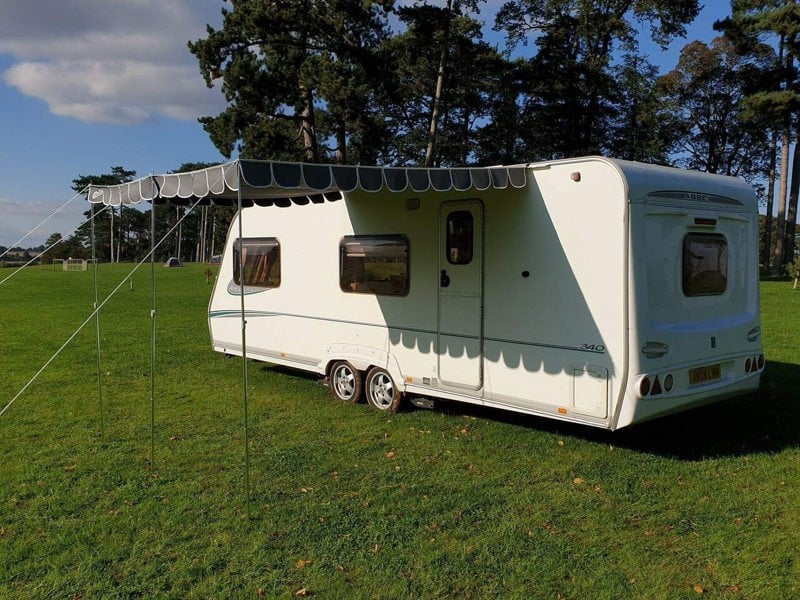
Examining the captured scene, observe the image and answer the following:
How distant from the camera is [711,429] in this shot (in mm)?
6359

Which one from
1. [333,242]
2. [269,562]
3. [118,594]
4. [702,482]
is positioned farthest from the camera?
[333,242]

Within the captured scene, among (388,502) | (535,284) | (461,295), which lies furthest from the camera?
(461,295)

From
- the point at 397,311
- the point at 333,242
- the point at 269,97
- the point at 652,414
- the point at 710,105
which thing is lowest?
the point at 652,414

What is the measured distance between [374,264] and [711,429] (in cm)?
385

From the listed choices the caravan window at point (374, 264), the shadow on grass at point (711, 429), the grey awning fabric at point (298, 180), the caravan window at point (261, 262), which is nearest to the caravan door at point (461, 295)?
the caravan window at point (374, 264)

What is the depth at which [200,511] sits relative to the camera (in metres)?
4.50

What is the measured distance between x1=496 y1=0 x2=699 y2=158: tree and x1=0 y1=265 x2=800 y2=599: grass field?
23.6 meters

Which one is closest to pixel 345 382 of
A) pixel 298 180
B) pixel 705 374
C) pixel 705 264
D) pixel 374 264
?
pixel 374 264

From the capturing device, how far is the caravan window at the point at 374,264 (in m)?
6.78

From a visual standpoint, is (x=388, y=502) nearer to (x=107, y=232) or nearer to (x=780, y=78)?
(x=780, y=78)

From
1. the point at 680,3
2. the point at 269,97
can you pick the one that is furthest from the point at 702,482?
the point at 680,3

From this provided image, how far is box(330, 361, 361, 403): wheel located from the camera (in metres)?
7.36

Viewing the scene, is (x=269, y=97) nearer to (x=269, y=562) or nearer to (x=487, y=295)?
(x=487, y=295)

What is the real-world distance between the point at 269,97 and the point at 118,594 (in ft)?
70.2
